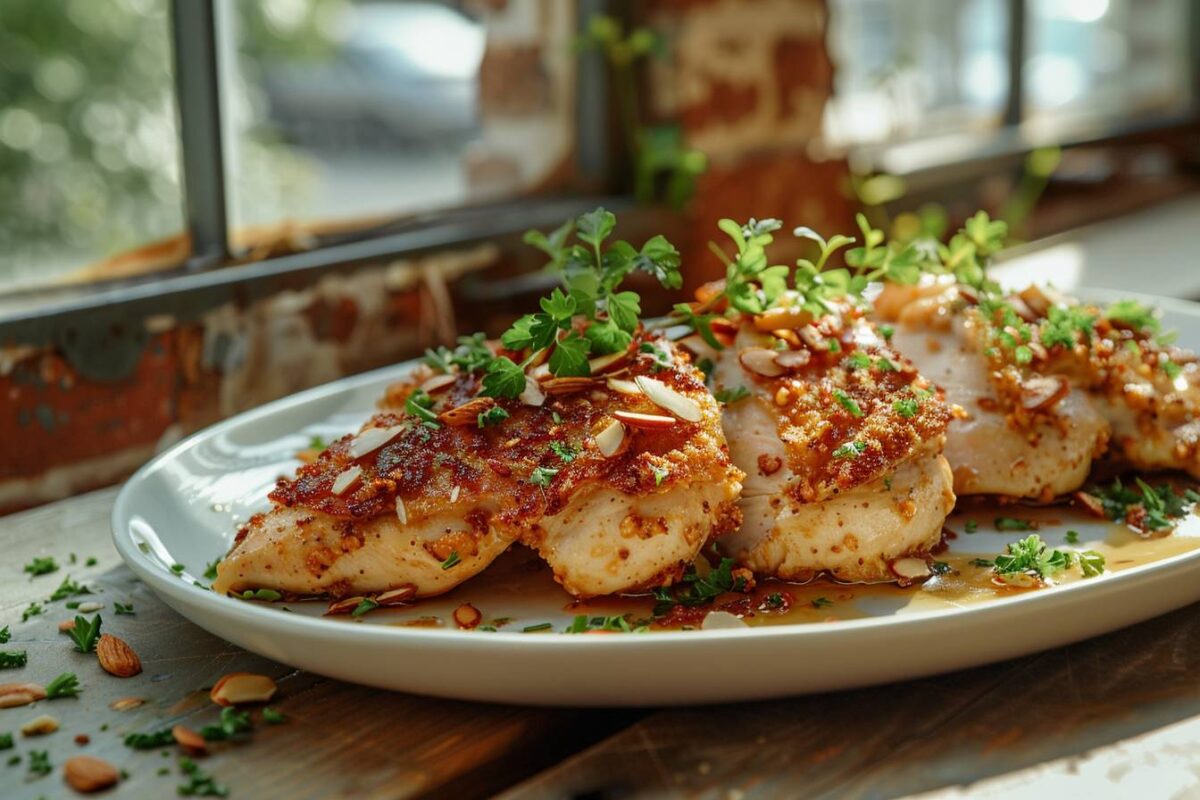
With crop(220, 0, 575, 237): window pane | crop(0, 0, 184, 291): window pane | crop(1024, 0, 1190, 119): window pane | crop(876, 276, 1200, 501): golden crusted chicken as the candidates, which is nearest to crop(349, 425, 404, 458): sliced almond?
crop(876, 276, 1200, 501): golden crusted chicken

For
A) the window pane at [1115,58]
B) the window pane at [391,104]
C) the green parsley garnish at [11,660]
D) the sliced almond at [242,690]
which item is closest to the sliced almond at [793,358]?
the sliced almond at [242,690]

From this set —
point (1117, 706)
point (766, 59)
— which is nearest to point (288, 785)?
point (1117, 706)

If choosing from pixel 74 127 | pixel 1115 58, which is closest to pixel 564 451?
pixel 1115 58

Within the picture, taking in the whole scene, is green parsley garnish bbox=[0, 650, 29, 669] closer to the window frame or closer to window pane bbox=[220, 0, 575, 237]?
the window frame

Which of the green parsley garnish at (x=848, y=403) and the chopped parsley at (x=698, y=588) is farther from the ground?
the green parsley garnish at (x=848, y=403)

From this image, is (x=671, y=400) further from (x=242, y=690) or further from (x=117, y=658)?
(x=117, y=658)

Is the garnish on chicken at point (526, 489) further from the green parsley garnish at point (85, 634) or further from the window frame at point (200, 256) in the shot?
the window frame at point (200, 256)

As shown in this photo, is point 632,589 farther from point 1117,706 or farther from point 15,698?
point 15,698
